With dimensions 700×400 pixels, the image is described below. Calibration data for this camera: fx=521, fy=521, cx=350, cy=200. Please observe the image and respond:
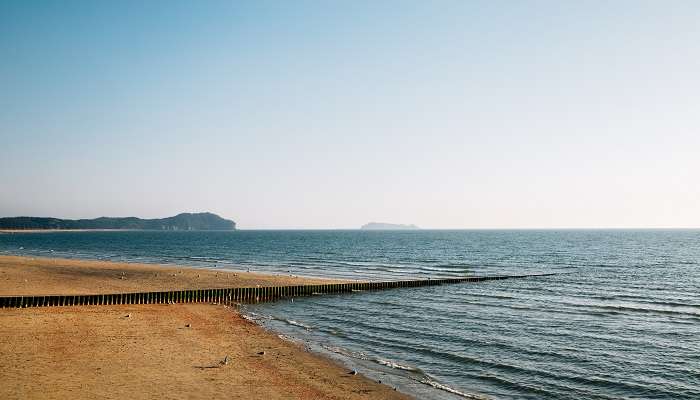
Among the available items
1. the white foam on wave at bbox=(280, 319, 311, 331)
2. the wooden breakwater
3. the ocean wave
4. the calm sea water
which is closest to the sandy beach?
the wooden breakwater

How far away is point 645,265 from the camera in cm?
10594

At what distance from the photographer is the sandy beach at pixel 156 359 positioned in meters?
23.6

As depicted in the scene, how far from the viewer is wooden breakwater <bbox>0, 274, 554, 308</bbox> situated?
4412 cm

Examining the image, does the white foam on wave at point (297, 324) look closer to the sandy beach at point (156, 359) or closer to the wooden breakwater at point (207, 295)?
the sandy beach at point (156, 359)

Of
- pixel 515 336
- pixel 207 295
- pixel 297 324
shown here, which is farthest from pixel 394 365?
pixel 207 295

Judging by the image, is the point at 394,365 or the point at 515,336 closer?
the point at 394,365

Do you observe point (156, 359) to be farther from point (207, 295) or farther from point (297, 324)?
point (207, 295)

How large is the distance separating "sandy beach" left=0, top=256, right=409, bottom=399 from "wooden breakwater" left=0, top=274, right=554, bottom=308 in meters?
1.61

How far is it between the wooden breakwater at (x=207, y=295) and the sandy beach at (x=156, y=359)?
161cm

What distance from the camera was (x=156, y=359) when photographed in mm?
28781

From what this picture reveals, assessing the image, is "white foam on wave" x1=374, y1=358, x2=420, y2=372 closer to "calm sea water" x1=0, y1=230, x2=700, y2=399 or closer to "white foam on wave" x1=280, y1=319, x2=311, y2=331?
"calm sea water" x1=0, y1=230, x2=700, y2=399

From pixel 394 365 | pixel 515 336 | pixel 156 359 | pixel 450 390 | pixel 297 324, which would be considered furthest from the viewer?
pixel 297 324

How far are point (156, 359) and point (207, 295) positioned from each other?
25.1 meters

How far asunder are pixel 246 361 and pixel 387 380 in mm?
8179
